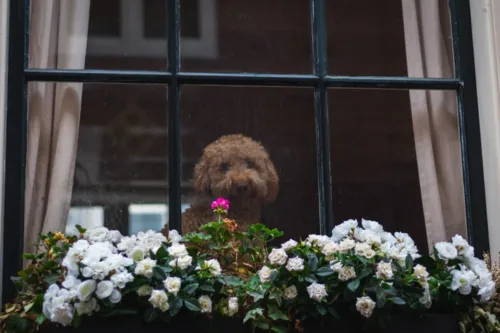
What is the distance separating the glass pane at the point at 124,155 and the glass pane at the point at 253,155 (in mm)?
104

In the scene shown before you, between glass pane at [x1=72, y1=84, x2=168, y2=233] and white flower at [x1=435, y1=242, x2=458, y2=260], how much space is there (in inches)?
37.5

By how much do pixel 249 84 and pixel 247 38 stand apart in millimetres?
397

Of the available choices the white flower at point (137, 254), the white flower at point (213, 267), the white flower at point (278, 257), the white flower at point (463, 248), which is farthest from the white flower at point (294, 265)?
the white flower at point (463, 248)

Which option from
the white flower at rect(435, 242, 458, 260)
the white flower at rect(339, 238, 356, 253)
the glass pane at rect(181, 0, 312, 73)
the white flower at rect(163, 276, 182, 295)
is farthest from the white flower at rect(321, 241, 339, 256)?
the glass pane at rect(181, 0, 312, 73)

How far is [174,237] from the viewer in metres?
3.28

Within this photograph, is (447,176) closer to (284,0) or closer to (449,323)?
(449,323)

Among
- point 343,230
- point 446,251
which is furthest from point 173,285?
point 446,251

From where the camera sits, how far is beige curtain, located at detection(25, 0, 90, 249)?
3416mm

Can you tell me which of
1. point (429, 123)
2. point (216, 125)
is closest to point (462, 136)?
point (429, 123)

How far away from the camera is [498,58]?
3.60 metres

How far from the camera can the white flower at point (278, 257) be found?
3094 millimetres

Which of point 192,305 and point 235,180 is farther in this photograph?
point 235,180

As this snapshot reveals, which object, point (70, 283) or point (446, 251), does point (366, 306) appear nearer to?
point (446, 251)

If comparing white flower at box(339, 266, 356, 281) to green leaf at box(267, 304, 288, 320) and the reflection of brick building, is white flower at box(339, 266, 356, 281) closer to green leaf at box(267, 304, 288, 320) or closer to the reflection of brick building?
green leaf at box(267, 304, 288, 320)
